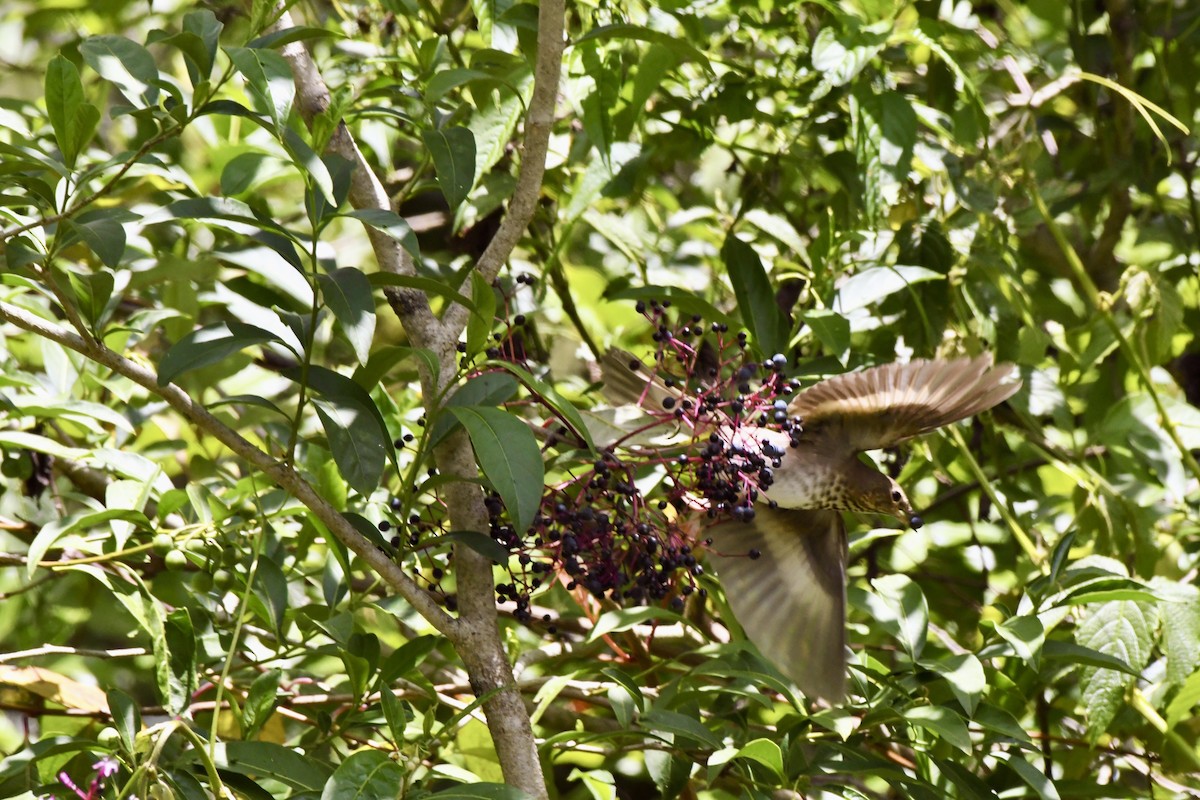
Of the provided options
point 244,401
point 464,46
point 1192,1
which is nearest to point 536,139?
point 244,401

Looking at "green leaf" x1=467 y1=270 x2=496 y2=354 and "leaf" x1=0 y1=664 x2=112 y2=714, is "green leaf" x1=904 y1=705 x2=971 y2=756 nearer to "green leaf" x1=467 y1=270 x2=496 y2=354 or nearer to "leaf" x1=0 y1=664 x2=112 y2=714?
"green leaf" x1=467 y1=270 x2=496 y2=354

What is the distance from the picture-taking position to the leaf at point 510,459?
91 centimetres

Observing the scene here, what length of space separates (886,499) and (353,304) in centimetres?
75

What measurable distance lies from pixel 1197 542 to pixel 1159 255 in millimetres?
946

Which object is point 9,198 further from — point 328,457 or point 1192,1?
point 1192,1

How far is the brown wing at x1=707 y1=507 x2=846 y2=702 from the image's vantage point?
1358mm

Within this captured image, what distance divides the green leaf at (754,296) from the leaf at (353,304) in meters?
0.59

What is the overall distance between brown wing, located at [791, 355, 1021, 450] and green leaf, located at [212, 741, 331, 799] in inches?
25.2

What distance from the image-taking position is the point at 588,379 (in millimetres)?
2066

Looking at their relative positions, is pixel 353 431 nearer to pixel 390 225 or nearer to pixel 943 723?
pixel 390 225

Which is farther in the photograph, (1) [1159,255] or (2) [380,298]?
(1) [1159,255]

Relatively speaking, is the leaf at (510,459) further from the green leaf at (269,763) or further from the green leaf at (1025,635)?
the green leaf at (1025,635)

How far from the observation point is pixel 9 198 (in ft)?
3.56

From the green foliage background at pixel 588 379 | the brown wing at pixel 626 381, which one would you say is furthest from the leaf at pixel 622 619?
the brown wing at pixel 626 381
